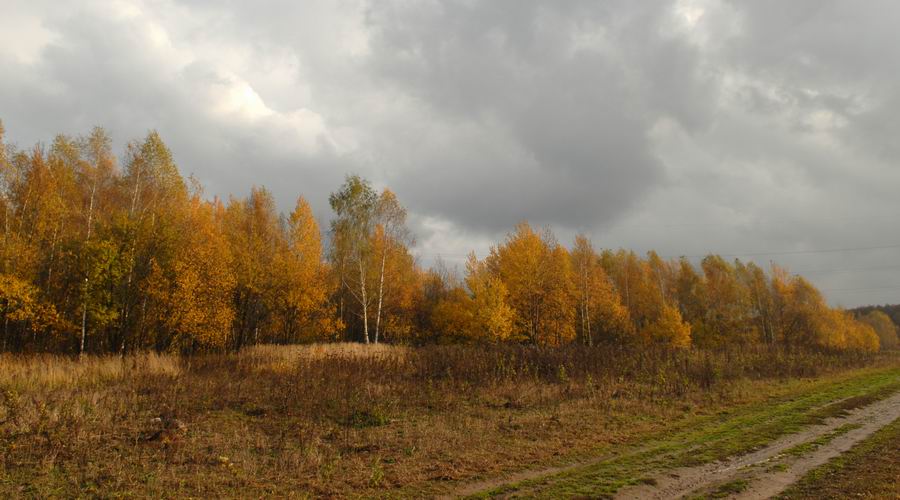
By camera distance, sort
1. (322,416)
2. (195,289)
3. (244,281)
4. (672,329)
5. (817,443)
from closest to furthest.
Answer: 1. (817,443)
2. (322,416)
3. (195,289)
4. (244,281)
5. (672,329)

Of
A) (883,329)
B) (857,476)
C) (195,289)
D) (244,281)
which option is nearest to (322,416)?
(857,476)

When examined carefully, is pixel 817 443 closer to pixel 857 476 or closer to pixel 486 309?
pixel 857 476

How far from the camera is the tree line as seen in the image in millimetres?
22531

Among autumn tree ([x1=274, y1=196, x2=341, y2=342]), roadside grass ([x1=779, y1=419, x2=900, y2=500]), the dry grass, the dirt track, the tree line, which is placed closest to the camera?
roadside grass ([x1=779, y1=419, x2=900, y2=500])

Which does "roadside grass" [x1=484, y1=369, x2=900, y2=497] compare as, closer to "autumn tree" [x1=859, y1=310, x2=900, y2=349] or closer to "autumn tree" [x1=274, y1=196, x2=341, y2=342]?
"autumn tree" [x1=274, y1=196, x2=341, y2=342]

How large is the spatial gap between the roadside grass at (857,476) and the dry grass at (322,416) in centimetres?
381

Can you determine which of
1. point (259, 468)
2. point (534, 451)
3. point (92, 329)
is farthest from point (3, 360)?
point (534, 451)

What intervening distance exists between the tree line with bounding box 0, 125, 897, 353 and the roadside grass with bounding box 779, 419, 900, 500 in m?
24.1

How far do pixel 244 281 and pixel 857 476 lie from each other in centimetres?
3000

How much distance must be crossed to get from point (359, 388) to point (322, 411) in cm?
211

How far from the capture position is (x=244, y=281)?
29500mm

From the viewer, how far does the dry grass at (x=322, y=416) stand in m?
7.71

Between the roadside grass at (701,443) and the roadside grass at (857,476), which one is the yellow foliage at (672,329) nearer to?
the roadside grass at (701,443)

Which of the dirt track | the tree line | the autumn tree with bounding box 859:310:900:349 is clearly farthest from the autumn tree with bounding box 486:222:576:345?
the autumn tree with bounding box 859:310:900:349
